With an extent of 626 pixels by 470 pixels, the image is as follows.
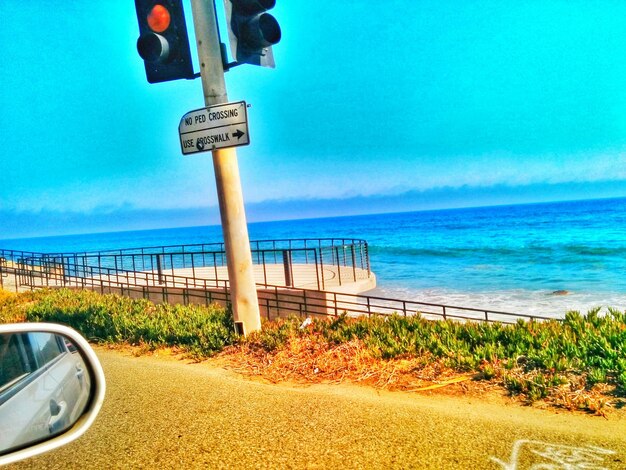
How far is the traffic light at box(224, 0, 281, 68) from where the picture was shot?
17.0 ft

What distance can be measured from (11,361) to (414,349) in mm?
4252

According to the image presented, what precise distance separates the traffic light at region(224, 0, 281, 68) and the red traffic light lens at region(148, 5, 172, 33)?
65 cm

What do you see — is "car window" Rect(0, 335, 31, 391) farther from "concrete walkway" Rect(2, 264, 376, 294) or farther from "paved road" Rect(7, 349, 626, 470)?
"concrete walkway" Rect(2, 264, 376, 294)

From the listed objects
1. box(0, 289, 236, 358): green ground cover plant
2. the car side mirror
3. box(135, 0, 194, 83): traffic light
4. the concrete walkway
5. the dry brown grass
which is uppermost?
box(135, 0, 194, 83): traffic light

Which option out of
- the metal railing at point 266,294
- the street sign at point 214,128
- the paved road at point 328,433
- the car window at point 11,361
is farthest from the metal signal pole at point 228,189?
the car window at point 11,361

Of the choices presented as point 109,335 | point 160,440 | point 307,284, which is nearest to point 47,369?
point 160,440

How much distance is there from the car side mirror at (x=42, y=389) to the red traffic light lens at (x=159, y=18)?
4023 millimetres

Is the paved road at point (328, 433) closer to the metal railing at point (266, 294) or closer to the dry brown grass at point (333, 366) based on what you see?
the dry brown grass at point (333, 366)

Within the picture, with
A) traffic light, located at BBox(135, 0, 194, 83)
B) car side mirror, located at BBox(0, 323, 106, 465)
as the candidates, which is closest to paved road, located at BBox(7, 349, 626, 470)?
car side mirror, located at BBox(0, 323, 106, 465)

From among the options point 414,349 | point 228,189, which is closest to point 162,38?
point 228,189

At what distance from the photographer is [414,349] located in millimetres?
5371

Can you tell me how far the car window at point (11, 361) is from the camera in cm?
182

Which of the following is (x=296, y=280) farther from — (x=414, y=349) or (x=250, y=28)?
(x=250, y=28)

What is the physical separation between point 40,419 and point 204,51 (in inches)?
194
